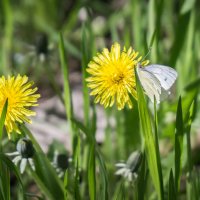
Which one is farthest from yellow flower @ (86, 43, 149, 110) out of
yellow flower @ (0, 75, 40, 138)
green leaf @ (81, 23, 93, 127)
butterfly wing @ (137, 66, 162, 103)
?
green leaf @ (81, 23, 93, 127)

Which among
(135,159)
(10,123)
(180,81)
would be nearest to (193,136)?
(180,81)

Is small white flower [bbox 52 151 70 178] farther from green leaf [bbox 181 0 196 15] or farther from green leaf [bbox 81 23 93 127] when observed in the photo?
green leaf [bbox 181 0 196 15]

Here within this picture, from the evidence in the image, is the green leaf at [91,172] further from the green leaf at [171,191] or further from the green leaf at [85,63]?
the green leaf at [85,63]

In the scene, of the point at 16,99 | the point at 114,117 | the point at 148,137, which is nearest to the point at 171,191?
the point at 148,137

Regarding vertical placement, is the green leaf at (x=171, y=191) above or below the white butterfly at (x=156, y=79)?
below

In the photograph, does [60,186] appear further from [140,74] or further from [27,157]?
[140,74]

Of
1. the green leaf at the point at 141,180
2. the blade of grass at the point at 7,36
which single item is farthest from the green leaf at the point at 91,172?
the blade of grass at the point at 7,36

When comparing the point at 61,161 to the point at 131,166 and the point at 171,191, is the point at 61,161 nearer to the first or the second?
the point at 131,166
